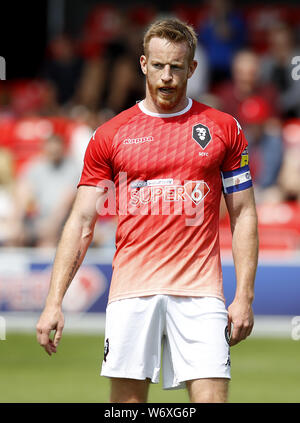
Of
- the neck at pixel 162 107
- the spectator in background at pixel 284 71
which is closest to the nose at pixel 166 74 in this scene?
the neck at pixel 162 107

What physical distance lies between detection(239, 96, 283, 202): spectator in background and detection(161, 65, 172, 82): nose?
302 inches

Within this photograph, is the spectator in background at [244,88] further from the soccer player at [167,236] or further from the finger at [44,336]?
the finger at [44,336]

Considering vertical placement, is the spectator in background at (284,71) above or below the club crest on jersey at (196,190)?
above

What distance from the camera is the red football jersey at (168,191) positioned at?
5238 millimetres

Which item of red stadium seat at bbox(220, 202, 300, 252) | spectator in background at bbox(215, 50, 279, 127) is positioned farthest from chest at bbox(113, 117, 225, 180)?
spectator in background at bbox(215, 50, 279, 127)

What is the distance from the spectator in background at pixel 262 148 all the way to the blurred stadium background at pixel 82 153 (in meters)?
0.02

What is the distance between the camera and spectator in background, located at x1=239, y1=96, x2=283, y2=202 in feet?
42.5

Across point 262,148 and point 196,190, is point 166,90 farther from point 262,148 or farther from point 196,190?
point 262,148

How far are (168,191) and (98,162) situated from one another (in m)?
0.42

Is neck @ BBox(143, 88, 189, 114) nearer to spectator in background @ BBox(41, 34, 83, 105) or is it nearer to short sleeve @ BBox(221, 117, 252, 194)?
short sleeve @ BBox(221, 117, 252, 194)

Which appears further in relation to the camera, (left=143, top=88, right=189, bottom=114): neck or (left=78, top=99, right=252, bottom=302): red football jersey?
(left=143, top=88, right=189, bottom=114): neck

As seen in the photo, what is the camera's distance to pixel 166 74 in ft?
17.1
